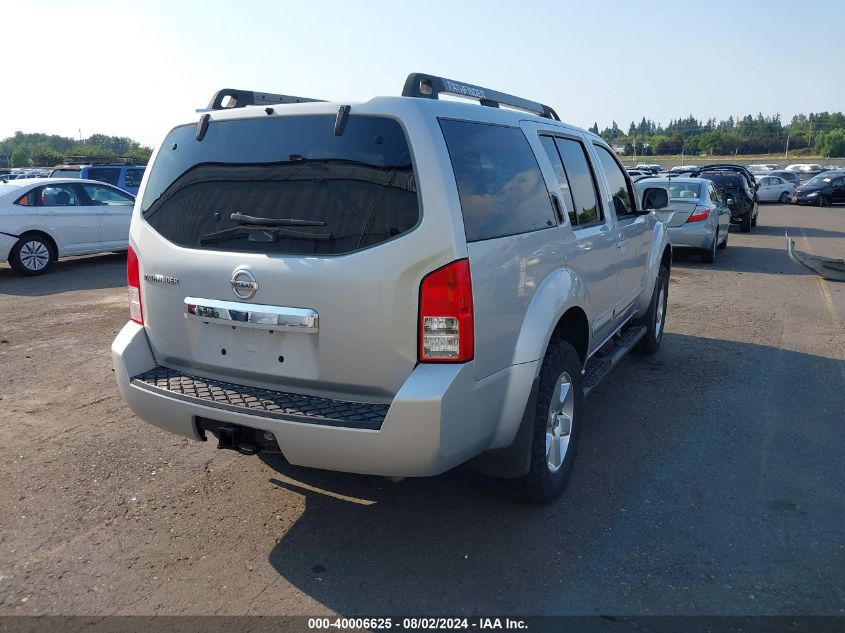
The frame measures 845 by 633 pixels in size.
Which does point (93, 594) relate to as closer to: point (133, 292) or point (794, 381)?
point (133, 292)

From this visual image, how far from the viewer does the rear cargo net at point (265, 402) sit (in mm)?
3002

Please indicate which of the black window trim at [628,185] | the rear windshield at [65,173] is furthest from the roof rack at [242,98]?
the rear windshield at [65,173]

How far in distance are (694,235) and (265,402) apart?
1178 cm

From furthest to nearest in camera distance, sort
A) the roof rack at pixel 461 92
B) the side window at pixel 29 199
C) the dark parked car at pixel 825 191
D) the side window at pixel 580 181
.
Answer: the dark parked car at pixel 825 191, the side window at pixel 29 199, the side window at pixel 580 181, the roof rack at pixel 461 92

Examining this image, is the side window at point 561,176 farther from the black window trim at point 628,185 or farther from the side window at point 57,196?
the side window at point 57,196

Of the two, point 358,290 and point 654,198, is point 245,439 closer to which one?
point 358,290

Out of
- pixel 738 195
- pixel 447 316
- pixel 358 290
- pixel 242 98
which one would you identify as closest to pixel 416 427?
pixel 447 316

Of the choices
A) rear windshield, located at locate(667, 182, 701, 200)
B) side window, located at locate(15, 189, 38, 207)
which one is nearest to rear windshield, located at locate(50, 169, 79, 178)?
side window, located at locate(15, 189, 38, 207)

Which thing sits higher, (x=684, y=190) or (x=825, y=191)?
(x=684, y=190)

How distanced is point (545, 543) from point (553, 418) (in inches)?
27.1

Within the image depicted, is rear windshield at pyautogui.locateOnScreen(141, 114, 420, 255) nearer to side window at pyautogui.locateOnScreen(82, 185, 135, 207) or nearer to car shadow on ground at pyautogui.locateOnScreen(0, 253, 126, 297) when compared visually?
car shadow on ground at pyautogui.locateOnScreen(0, 253, 126, 297)

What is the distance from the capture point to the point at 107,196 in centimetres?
1327

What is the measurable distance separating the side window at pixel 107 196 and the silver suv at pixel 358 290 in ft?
34.1

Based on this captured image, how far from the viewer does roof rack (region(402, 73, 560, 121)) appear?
342 cm
